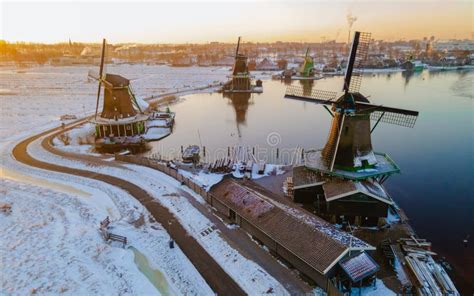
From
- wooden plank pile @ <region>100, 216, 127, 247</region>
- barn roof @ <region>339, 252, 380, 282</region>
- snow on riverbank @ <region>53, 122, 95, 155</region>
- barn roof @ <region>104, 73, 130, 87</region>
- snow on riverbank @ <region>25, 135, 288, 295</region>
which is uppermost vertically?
barn roof @ <region>104, 73, 130, 87</region>

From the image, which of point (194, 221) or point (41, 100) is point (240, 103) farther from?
point (194, 221)

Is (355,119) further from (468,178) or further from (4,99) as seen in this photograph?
(4,99)

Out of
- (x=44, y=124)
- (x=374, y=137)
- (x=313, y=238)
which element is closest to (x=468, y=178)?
(x=374, y=137)

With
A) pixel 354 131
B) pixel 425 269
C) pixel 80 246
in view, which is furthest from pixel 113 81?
pixel 425 269

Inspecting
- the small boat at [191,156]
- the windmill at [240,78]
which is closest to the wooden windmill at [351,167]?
the small boat at [191,156]

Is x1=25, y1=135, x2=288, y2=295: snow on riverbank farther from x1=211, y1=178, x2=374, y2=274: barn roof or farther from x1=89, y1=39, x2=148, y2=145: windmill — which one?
x1=89, y1=39, x2=148, y2=145: windmill

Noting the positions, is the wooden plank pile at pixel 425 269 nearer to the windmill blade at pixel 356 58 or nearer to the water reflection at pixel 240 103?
the windmill blade at pixel 356 58

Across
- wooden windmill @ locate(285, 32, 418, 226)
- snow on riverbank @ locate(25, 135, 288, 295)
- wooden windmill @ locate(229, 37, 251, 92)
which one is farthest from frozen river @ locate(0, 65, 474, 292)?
snow on riverbank @ locate(25, 135, 288, 295)
